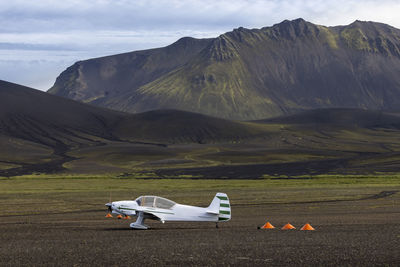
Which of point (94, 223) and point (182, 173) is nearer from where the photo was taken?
point (94, 223)

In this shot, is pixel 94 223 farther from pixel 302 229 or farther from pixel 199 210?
pixel 302 229

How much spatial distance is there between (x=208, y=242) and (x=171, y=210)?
7.00 m

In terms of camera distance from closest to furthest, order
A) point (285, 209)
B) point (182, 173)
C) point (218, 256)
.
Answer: point (218, 256) < point (285, 209) < point (182, 173)

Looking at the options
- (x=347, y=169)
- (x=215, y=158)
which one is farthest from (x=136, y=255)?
(x=215, y=158)

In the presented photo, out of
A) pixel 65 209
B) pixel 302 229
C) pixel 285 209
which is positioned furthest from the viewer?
pixel 65 209

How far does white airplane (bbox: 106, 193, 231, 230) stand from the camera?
34594mm

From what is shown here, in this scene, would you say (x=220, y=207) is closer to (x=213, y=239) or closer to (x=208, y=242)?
(x=213, y=239)

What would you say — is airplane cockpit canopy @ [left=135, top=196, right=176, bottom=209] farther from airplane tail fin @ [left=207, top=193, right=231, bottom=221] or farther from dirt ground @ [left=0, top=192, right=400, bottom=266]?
airplane tail fin @ [left=207, top=193, right=231, bottom=221]

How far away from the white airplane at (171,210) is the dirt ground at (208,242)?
81cm

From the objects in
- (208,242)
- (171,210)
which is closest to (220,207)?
(171,210)

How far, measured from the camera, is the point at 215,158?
190125mm

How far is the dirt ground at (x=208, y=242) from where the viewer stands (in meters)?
22.9

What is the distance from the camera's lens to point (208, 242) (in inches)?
1121

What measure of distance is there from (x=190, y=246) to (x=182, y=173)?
106875mm
